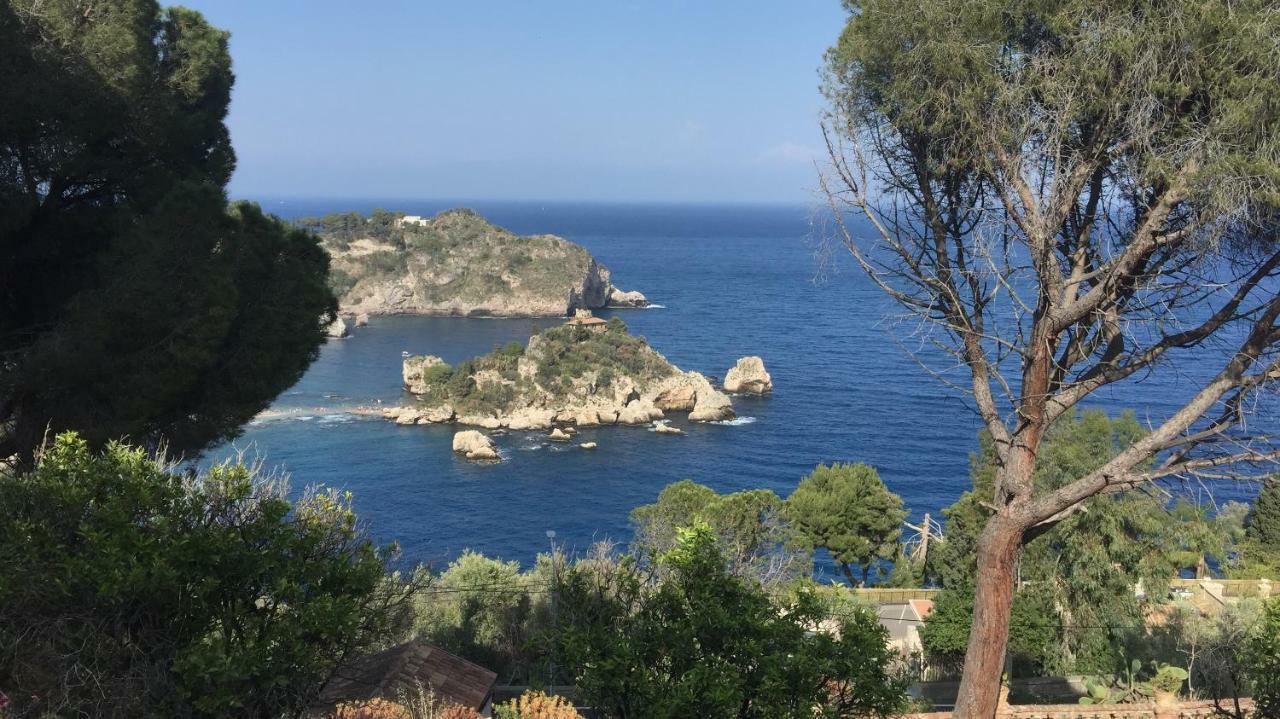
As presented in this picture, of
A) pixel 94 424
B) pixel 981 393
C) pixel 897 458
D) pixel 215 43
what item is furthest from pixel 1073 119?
pixel 897 458

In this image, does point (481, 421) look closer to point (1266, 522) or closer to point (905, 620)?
point (1266, 522)

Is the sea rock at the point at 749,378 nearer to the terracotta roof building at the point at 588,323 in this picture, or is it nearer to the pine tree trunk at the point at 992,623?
the terracotta roof building at the point at 588,323

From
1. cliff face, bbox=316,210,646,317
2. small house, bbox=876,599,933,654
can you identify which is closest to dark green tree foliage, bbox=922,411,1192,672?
small house, bbox=876,599,933,654

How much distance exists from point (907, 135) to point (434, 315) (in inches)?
3118

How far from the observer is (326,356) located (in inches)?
2510

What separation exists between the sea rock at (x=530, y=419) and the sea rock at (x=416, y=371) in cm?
763

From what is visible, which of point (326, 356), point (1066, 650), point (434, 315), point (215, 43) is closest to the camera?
point (215, 43)

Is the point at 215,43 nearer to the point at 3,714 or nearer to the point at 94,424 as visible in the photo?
the point at 94,424

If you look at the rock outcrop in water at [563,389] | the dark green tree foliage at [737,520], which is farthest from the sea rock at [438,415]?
the dark green tree foliage at [737,520]

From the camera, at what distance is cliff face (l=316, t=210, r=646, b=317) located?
80125 mm

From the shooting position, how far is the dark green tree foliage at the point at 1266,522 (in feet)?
77.0

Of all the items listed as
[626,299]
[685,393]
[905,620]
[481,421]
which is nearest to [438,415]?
[481,421]

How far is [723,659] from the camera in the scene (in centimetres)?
445

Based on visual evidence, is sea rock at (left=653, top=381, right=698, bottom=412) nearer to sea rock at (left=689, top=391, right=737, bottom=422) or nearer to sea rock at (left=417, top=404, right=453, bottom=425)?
sea rock at (left=689, top=391, right=737, bottom=422)
